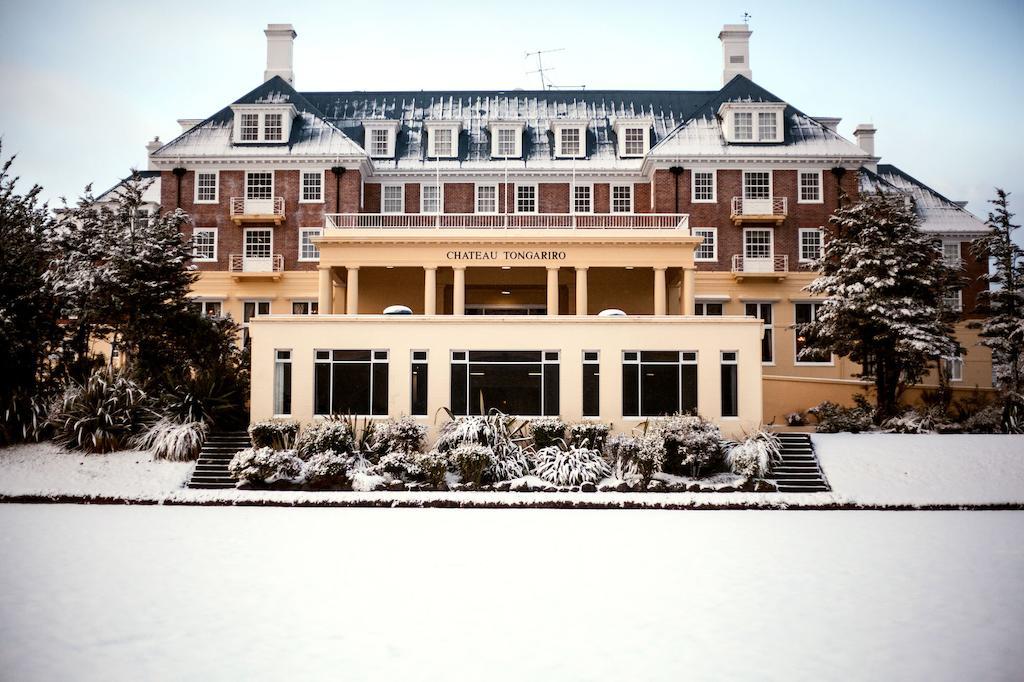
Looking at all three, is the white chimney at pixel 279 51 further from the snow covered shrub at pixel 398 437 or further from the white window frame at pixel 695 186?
the snow covered shrub at pixel 398 437

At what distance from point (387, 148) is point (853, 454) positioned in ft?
86.0

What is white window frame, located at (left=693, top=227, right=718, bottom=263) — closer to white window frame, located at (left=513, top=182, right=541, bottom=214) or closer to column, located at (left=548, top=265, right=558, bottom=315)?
white window frame, located at (left=513, top=182, right=541, bottom=214)

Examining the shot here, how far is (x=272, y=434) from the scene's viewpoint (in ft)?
77.6

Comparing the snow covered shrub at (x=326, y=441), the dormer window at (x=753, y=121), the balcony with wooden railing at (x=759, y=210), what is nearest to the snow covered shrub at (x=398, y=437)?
the snow covered shrub at (x=326, y=441)

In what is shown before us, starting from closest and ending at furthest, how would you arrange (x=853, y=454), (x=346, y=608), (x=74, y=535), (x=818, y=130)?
(x=346, y=608) < (x=74, y=535) < (x=853, y=454) < (x=818, y=130)

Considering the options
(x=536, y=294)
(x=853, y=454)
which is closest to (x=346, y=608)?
(x=853, y=454)

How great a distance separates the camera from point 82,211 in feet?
95.5

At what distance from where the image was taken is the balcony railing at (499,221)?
3189 cm

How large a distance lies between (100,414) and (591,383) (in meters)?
13.7

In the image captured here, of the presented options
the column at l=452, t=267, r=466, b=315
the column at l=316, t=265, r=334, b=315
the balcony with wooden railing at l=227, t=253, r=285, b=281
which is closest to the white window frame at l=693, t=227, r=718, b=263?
the column at l=452, t=267, r=466, b=315

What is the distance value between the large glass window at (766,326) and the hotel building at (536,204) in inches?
4.3

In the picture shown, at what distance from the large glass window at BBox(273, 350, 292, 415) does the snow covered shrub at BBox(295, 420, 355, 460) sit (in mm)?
2075

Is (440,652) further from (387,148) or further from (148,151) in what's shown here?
(148,151)

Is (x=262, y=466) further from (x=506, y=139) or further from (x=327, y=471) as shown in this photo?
(x=506, y=139)
